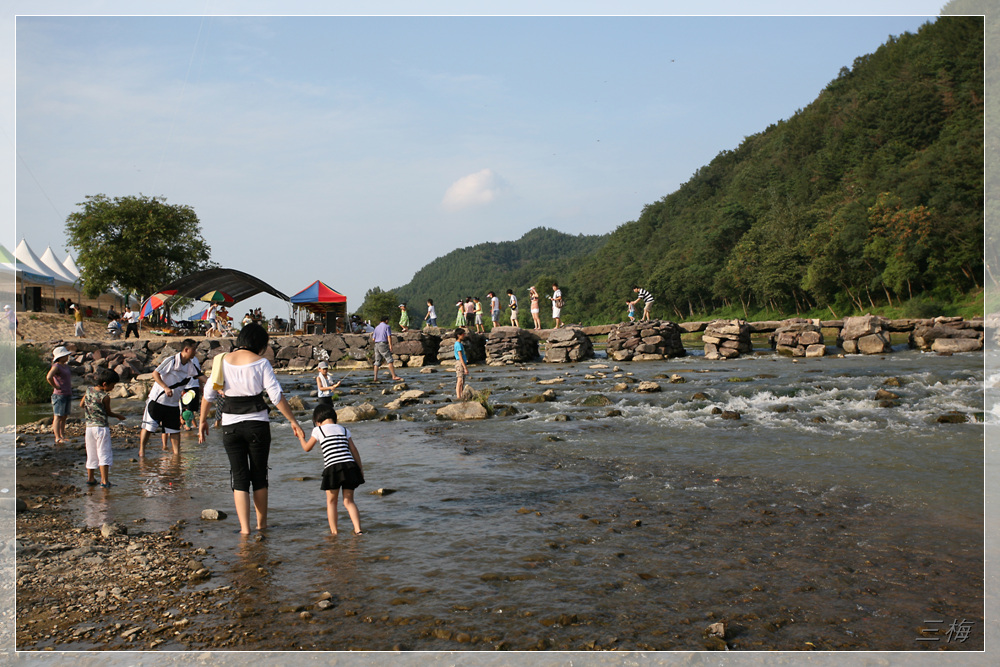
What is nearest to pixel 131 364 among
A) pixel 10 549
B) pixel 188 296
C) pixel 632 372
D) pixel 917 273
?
pixel 188 296

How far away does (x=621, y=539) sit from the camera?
240 inches

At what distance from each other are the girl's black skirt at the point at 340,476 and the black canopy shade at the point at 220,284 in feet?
93.0

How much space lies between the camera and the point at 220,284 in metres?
34.2

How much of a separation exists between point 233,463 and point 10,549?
6.45 ft

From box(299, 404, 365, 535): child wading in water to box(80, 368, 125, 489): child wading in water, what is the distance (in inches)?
144

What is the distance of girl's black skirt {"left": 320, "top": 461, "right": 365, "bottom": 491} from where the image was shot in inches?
240

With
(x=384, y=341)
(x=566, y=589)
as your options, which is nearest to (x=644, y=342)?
(x=384, y=341)

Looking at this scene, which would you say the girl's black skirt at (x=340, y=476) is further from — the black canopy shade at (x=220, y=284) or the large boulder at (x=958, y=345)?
the black canopy shade at (x=220, y=284)

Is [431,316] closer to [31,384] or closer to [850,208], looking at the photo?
[31,384]

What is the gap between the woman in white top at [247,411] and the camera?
5.94 metres

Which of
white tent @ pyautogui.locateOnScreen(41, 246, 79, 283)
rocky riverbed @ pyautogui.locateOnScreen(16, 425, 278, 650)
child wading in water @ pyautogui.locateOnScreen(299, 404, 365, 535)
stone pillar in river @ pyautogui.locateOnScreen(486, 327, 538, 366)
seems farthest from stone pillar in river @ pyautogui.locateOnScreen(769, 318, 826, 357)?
white tent @ pyautogui.locateOnScreen(41, 246, 79, 283)

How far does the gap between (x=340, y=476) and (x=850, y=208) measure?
58.4 metres

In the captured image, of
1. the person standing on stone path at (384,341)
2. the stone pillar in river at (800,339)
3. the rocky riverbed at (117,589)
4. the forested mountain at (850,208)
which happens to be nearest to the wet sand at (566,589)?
the rocky riverbed at (117,589)

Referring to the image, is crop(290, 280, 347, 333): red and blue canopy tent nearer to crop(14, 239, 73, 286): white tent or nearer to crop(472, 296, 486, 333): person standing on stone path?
crop(472, 296, 486, 333): person standing on stone path
